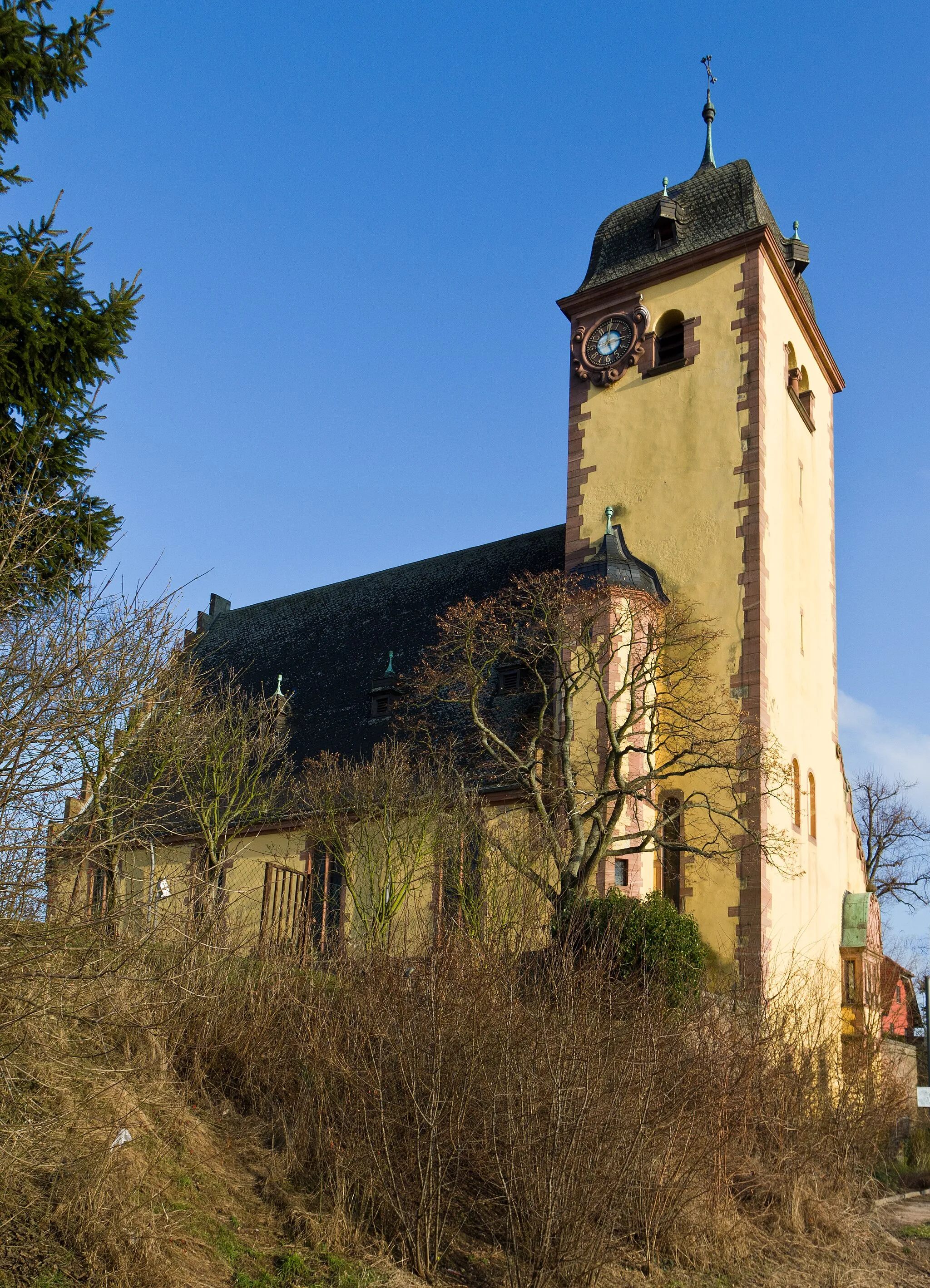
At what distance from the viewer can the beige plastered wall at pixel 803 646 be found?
2034 centimetres

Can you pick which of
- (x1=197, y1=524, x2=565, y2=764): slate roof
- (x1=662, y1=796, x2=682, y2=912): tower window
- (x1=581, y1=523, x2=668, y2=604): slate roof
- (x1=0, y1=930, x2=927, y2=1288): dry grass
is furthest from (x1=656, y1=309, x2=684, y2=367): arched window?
(x1=0, y1=930, x2=927, y2=1288): dry grass

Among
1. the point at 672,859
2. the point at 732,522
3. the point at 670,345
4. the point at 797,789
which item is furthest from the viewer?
the point at 670,345

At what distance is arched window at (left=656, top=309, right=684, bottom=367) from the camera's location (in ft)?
74.7

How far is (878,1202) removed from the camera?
13312mm

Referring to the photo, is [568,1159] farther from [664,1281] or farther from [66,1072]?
[66,1072]

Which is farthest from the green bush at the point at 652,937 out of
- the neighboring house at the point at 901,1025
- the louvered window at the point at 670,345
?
the louvered window at the point at 670,345

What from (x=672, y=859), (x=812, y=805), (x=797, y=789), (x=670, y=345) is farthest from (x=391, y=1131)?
(x=670, y=345)

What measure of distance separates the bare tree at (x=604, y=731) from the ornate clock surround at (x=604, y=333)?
4.68 metres

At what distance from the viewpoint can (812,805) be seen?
2222 cm

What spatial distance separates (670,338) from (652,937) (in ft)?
37.6

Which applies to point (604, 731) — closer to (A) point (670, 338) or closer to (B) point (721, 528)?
(B) point (721, 528)

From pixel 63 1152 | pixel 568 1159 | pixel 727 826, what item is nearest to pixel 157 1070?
pixel 63 1152

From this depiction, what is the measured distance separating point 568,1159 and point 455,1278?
1.28 metres

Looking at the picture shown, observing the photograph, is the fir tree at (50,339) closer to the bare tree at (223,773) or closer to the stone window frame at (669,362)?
the bare tree at (223,773)
